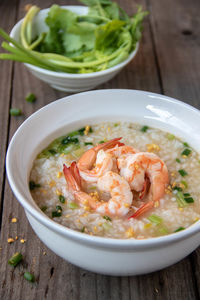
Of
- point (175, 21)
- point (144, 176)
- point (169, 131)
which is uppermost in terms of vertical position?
point (144, 176)

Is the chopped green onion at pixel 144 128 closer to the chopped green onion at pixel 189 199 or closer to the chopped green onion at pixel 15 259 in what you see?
the chopped green onion at pixel 189 199

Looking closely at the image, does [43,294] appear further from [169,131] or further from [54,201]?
[169,131]

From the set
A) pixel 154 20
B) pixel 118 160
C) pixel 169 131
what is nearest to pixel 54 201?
pixel 118 160

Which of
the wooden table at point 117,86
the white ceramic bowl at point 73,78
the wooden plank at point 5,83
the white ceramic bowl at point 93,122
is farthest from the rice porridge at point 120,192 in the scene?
the white ceramic bowl at point 73,78

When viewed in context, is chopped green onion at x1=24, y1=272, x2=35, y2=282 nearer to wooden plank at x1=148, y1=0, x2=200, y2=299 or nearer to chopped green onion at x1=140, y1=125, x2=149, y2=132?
chopped green onion at x1=140, y1=125, x2=149, y2=132

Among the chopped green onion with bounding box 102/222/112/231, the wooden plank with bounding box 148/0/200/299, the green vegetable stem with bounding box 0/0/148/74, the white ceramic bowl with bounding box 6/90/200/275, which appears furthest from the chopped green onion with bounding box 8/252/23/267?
the wooden plank with bounding box 148/0/200/299

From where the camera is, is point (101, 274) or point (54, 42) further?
point (54, 42)

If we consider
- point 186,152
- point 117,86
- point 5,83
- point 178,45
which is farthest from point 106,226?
point 178,45
